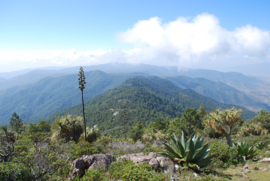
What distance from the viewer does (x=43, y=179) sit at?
13.8 feet

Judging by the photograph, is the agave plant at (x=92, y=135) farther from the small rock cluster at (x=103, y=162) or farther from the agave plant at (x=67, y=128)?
the small rock cluster at (x=103, y=162)

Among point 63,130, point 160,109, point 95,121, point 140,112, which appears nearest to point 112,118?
point 95,121

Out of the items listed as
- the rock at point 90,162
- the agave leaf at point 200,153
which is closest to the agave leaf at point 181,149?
the agave leaf at point 200,153

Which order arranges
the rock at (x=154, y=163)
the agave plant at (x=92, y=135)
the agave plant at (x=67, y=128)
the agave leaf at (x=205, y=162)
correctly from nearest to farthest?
1. the rock at (x=154, y=163)
2. the agave leaf at (x=205, y=162)
3. the agave plant at (x=67, y=128)
4. the agave plant at (x=92, y=135)

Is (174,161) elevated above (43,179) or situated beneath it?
situated beneath

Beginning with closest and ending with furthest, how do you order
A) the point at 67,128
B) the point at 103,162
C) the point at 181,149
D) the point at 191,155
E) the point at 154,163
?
the point at 154,163
the point at 191,155
the point at 103,162
the point at 181,149
the point at 67,128

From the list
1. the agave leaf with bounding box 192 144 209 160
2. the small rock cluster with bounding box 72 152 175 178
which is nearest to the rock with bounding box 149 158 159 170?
the small rock cluster with bounding box 72 152 175 178

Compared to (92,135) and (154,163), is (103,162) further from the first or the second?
(92,135)

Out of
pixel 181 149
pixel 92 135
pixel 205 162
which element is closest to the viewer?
pixel 205 162

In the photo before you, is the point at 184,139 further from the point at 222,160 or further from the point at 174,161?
the point at 222,160

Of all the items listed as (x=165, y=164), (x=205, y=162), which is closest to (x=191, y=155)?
(x=205, y=162)

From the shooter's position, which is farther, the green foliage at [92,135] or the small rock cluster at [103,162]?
the green foliage at [92,135]

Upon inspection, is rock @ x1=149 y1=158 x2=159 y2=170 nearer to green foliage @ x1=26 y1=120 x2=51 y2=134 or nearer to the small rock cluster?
the small rock cluster

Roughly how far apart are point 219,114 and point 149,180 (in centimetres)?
1014
